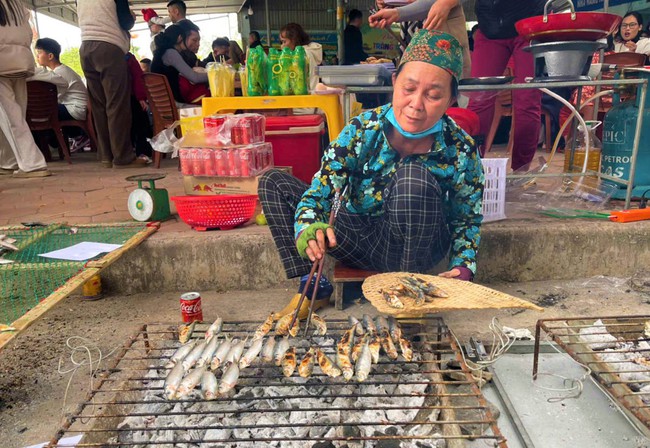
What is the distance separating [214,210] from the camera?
12.1ft

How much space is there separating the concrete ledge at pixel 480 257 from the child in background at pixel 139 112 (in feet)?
12.5

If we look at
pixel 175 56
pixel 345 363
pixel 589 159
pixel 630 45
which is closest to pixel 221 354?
pixel 345 363

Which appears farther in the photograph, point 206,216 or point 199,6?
point 199,6

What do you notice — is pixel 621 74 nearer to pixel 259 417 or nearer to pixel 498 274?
pixel 498 274

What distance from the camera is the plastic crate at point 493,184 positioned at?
3762mm

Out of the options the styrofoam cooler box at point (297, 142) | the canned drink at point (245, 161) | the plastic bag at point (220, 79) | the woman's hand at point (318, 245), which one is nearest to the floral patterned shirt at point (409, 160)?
the woman's hand at point (318, 245)

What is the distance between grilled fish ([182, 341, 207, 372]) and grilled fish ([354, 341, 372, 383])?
738mm

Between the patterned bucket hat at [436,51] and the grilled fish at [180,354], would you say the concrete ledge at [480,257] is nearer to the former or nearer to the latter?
the grilled fish at [180,354]

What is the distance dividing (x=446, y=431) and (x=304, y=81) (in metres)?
3.57

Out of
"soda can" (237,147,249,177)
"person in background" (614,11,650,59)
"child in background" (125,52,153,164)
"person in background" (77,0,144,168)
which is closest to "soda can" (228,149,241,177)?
"soda can" (237,147,249,177)

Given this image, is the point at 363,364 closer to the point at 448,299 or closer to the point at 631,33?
the point at 448,299

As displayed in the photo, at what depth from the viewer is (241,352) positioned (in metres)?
2.29

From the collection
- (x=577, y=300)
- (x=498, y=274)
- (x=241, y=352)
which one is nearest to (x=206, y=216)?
→ (x=241, y=352)

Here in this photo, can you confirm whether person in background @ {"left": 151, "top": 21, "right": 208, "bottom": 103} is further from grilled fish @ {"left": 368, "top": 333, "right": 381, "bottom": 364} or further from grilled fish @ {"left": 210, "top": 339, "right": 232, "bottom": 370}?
grilled fish @ {"left": 368, "top": 333, "right": 381, "bottom": 364}
